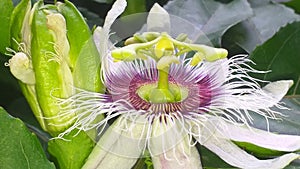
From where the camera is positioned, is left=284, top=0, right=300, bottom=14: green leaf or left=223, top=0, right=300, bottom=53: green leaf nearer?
left=223, top=0, right=300, bottom=53: green leaf

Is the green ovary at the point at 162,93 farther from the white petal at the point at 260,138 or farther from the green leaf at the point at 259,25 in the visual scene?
the green leaf at the point at 259,25

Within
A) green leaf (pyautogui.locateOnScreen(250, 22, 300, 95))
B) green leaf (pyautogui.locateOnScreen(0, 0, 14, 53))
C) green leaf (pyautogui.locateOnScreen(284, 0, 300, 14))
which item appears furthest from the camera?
green leaf (pyautogui.locateOnScreen(284, 0, 300, 14))

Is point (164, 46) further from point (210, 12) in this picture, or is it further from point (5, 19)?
point (210, 12)

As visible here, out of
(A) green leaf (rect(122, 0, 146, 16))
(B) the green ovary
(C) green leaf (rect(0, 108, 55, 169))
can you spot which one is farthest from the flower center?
(A) green leaf (rect(122, 0, 146, 16))

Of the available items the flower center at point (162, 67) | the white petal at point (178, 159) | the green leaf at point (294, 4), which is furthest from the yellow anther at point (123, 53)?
the green leaf at point (294, 4)

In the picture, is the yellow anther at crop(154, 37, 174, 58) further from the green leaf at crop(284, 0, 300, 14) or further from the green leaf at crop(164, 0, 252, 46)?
the green leaf at crop(284, 0, 300, 14)

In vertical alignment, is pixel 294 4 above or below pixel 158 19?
below

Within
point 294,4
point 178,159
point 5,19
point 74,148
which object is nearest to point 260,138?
point 178,159
